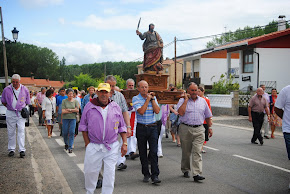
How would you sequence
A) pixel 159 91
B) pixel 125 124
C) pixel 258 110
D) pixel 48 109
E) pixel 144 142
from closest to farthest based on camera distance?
pixel 125 124
pixel 144 142
pixel 159 91
pixel 258 110
pixel 48 109

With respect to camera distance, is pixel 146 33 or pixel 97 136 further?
pixel 146 33

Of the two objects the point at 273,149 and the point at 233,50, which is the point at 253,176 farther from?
the point at 233,50

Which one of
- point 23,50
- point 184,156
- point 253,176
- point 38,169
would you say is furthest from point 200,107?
point 23,50

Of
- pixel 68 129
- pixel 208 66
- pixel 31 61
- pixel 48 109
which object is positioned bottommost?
pixel 68 129

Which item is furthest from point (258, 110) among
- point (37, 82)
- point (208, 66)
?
point (37, 82)

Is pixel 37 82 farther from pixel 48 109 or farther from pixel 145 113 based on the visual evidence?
pixel 145 113

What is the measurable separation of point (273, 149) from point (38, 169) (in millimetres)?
6898

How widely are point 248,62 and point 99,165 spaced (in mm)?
27915

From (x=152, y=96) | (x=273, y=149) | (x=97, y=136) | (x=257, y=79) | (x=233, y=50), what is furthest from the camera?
(x=233, y=50)

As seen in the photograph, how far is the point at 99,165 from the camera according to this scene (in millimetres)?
4426

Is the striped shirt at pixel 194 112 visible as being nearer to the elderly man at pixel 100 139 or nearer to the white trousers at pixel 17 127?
the elderly man at pixel 100 139

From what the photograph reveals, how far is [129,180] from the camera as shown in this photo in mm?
6379

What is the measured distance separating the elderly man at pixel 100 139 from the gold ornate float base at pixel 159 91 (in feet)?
10.4

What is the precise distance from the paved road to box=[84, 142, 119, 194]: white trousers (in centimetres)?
135
